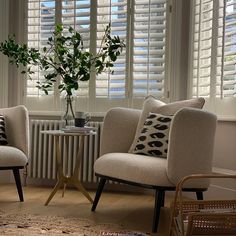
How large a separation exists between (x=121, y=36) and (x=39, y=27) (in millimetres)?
847

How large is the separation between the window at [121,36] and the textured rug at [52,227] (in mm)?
1463

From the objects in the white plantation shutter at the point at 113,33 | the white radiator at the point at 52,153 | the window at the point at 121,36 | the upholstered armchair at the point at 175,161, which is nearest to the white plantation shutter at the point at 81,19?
the window at the point at 121,36

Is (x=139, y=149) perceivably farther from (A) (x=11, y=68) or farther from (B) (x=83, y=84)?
(A) (x=11, y=68)

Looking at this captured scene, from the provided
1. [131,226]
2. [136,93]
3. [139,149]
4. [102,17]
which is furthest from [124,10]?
[131,226]

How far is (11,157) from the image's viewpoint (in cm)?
→ 295

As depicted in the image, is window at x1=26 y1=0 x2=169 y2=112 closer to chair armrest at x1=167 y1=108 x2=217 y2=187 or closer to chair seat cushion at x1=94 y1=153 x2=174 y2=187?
chair seat cushion at x1=94 y1=153 x2=174 y2=187

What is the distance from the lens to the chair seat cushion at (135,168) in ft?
7.62

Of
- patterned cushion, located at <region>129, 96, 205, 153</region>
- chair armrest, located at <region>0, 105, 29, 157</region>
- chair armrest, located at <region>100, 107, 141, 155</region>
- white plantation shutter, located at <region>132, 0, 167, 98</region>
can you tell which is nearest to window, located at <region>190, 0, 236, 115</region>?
white plantation shutter, located at <region>132, 0, 167, 98</region>

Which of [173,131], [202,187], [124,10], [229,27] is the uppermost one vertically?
[124,10]

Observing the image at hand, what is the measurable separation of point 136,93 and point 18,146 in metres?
1.17

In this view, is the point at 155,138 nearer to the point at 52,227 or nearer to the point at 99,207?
the point at 99,207

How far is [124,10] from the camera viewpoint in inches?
146

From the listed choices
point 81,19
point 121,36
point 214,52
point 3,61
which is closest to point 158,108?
point 214,52

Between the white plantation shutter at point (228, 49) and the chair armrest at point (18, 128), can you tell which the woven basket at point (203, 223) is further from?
the chair armrest at point (18, 128)
